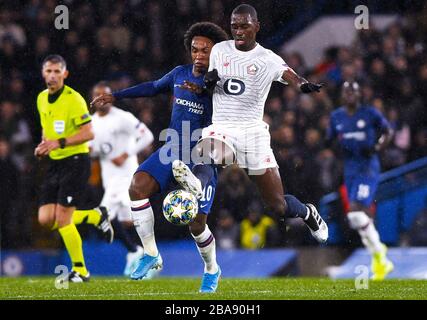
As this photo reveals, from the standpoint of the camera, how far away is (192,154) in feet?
31.5

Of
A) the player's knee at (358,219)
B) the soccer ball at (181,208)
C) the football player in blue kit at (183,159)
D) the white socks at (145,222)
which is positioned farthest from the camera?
the player's knee at (358,219)

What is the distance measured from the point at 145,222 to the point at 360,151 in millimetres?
4853

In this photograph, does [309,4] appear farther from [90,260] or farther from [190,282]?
[190,282]

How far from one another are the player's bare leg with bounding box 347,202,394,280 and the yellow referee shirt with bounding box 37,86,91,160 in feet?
11.9

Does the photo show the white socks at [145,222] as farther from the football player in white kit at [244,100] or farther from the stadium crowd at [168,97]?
the stadium crowd at [168,97]

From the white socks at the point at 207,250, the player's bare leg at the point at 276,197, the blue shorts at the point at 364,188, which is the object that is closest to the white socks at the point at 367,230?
the blue shorts at the point at 364,188

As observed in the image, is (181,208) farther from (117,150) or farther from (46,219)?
(117,150)

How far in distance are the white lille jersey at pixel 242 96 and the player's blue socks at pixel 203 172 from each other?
0.87ft

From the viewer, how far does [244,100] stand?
372 inches

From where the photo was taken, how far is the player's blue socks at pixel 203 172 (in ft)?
30.2

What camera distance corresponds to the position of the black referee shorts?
38.6 ft

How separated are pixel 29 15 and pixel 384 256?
20.9 ft

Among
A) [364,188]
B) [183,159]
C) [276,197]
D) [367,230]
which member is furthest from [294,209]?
[364,188]

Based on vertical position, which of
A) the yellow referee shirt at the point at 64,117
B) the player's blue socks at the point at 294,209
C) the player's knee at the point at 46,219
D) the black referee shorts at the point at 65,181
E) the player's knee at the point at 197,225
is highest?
the yellow referee shirt at the point at 64,117
